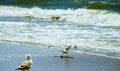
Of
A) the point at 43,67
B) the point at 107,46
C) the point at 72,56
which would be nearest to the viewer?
the point at 43,67

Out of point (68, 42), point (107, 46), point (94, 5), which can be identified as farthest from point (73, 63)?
point (94, 5)

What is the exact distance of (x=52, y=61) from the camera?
50.4ft

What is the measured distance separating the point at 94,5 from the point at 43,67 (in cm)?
4903

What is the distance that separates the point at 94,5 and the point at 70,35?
38705 millimetres

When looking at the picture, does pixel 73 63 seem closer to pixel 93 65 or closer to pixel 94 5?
pixel 93 65

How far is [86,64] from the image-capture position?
14.9 meters

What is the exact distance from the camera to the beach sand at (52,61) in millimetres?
13953

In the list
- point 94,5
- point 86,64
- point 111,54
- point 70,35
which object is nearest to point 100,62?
point 86,64

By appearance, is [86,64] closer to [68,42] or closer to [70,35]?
[68,42]

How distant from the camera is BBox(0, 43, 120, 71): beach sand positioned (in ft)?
45.8

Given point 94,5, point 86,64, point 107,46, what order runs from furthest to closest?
point 94,5 → point 107,46 → point 86,64

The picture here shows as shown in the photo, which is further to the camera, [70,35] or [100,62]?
[70,35]

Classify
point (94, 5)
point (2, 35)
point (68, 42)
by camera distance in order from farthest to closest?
1. point (94, 5)
2. point (2, 35)
3. point (68, 42)

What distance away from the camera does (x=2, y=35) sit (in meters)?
23.9
